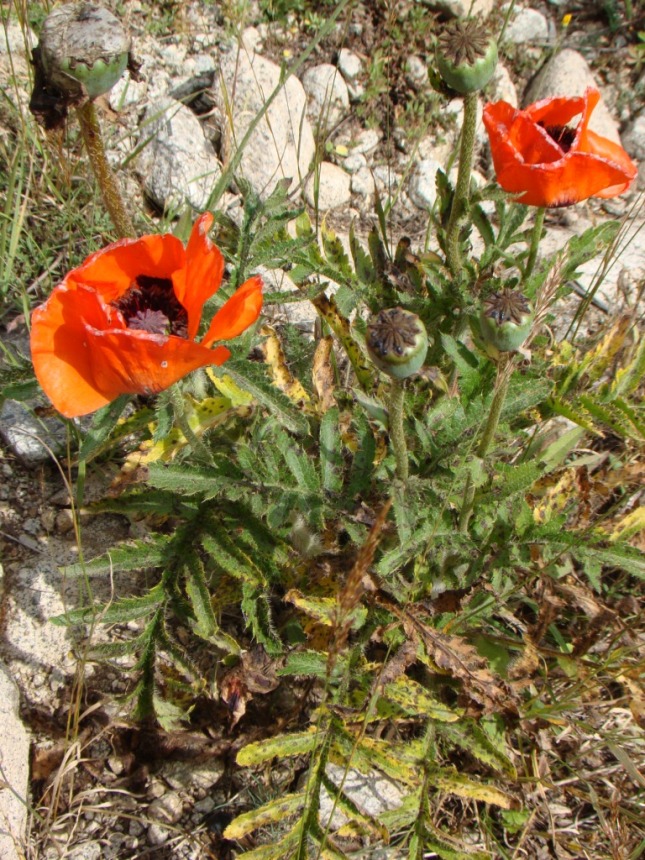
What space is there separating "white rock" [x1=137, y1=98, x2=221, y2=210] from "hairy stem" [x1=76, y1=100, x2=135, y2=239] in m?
1.44

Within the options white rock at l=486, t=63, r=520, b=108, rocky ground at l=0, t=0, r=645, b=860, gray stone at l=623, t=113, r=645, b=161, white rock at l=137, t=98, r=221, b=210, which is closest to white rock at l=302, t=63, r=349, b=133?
rocky ground at l=0, t=0, r=645, b=860

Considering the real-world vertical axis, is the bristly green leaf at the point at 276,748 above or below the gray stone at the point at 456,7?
below

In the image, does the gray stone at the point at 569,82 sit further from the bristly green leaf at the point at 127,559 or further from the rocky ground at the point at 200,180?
the bristly green leaf at the point at 127,559

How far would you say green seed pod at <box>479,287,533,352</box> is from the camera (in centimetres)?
174

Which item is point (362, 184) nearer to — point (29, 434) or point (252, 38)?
point (252, 38)

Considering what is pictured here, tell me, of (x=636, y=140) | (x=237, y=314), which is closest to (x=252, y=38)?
(x=636, y=140)

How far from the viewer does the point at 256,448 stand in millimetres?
2381

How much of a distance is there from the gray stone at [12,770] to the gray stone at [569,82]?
3671mm

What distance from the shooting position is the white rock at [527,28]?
4379mm

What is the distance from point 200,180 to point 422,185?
3.59 ft

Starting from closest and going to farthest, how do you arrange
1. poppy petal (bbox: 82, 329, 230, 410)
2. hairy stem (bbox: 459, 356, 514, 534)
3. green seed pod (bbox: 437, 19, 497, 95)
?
1. poppy petal (bbox: 82, 329, 230, 410)
2. hairy stem (bbox: 459, 356, 514, 534)
3. green seed pod (bbox: 437, 19, 497, 95)

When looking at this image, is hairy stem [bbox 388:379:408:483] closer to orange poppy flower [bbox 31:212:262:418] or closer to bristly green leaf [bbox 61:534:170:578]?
orange poppy flower [bbox 31:212:262:418]

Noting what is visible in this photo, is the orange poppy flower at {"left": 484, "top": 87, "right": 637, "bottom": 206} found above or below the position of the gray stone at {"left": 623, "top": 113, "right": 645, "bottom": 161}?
above

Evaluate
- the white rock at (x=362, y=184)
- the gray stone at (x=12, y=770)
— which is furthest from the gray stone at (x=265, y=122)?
the gray stone at (x=12, y=770)
